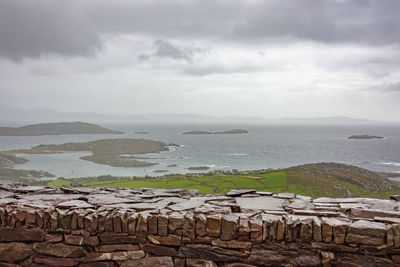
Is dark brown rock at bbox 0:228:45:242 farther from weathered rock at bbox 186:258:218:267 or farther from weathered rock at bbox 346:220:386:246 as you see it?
weathered rock at bbox 346:220:386:246

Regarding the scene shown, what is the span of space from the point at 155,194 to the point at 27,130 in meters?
148

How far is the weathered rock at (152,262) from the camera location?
492 cm

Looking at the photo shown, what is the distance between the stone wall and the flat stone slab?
19 mm

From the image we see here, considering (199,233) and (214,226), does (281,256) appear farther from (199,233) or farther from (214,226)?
(199,233)

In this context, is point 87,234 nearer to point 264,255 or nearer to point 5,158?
point 264,255

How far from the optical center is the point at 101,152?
7931 centimetres

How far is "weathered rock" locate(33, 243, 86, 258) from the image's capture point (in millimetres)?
5152

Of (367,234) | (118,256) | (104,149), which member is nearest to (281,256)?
(367,234)

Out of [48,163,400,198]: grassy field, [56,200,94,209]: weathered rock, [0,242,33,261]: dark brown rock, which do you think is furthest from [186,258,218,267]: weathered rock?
[48,163,400,198]: grassy field

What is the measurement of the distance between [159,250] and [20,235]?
8.22 feet

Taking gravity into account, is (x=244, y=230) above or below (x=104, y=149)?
above

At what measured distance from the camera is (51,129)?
144 m

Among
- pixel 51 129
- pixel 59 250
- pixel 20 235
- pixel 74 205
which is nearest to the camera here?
pixel 59 250

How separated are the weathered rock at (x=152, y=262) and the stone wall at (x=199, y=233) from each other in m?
0.01
